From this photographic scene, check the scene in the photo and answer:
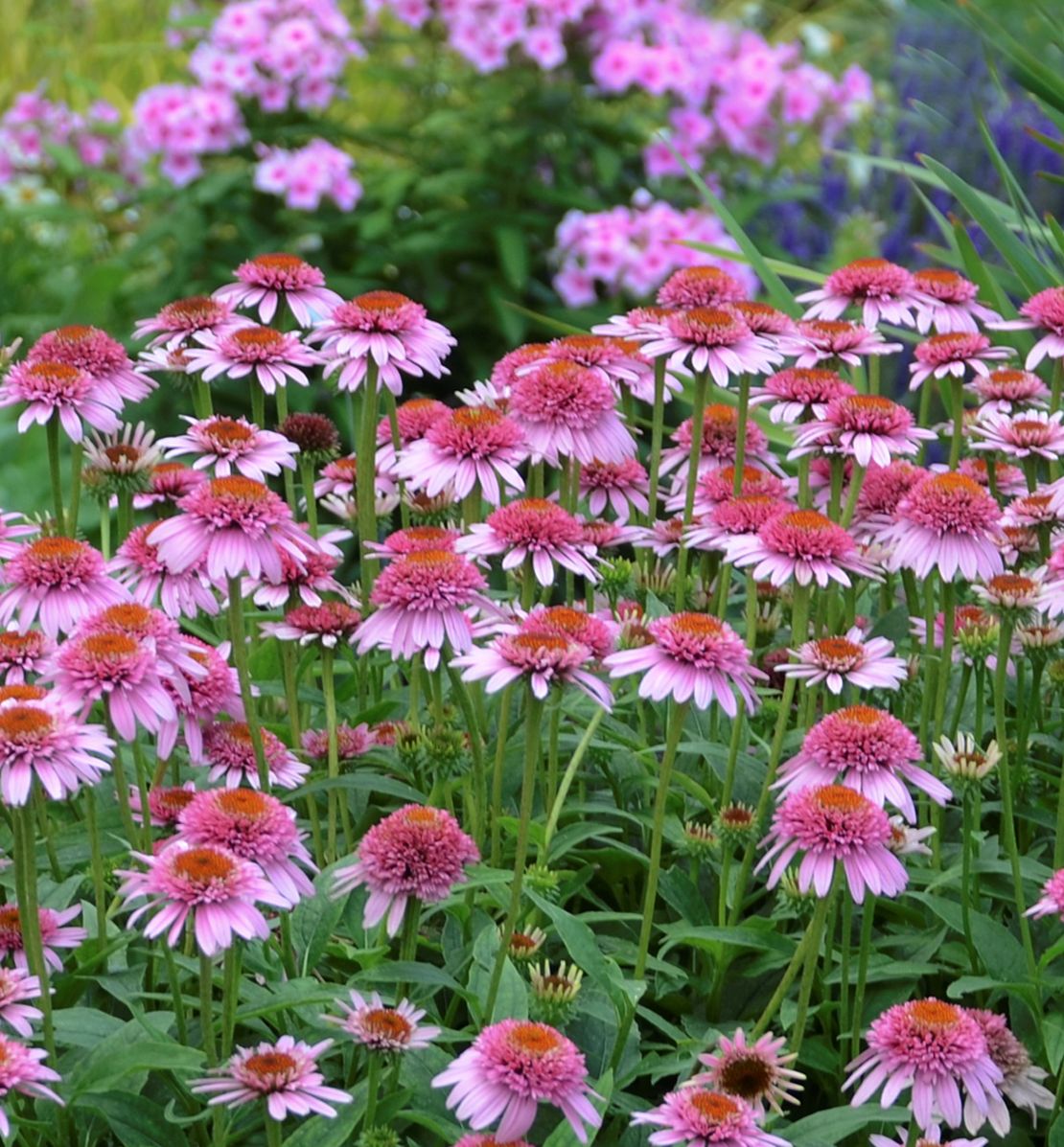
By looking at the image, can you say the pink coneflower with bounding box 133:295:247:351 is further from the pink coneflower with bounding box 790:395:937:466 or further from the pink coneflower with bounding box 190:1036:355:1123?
the pink coneflower with bounding box 190:1036:355:1123

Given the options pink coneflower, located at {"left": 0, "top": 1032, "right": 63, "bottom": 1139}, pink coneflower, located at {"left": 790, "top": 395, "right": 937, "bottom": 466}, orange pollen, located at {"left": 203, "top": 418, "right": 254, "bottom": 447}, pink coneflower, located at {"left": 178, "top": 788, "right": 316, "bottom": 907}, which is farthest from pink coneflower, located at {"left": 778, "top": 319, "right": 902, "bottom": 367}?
pink coneflower, located at {"left": 0, "top": 1032, "right": 63, "bottom": 1139}

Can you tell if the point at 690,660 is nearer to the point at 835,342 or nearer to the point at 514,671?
the point at 514,671

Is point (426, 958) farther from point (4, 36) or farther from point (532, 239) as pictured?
point (4, 36)

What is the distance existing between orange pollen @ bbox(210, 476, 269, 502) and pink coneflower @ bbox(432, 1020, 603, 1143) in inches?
20.2

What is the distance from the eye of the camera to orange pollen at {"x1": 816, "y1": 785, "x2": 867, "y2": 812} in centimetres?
145

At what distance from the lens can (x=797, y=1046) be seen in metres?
1.57

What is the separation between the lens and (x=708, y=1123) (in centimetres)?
130

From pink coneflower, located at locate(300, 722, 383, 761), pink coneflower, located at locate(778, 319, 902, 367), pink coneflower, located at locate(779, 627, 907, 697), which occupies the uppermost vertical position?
pink coneflower, located at locate(778, 319, 902, 367)

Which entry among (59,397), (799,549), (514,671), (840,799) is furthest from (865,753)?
(59,397)

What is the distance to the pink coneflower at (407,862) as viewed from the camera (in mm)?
1455

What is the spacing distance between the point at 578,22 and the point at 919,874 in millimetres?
3819

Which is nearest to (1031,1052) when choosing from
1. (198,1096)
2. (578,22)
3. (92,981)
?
(198,1096)

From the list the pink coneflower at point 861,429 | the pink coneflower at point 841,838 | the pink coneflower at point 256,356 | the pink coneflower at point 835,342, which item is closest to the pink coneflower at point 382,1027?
the pink coneflower at point 841,838

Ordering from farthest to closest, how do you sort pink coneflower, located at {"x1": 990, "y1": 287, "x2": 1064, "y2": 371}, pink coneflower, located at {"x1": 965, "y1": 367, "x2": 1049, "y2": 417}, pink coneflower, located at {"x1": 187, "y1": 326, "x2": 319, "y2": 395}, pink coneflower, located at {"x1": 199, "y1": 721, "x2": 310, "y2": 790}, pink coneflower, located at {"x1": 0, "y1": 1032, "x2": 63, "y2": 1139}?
pink coneflower, located at {"x1": 965, "y1": 367, "x2": 1049, "y2": 417}, pink coneflower, located at {"x1": 990, "y1": 287, "x2": 1064, "y2": 371}, pink coneflower, located at {"x1": 187, "y1": 326, "x2": 319, "y2": 395}, pink coneflower, located at {"x1": 199, "y1": 721, "x2": 310, "y2": 790}, pink coneflower, located at {"x1": 0, "y1": 1032, "x2": 63, "y2": 1139}
